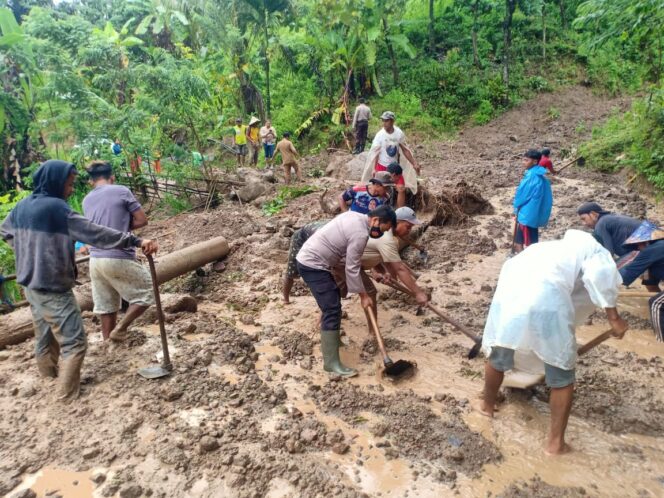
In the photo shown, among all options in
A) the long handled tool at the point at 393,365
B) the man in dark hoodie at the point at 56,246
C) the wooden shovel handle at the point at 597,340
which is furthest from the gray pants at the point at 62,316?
the wooden shovel handle at the point at 597,340

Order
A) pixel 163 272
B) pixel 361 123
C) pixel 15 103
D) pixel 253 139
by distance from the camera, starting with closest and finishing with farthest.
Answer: pixel 163 272 → pixel 15 103 → pixel 361 123 → pixel 253 139

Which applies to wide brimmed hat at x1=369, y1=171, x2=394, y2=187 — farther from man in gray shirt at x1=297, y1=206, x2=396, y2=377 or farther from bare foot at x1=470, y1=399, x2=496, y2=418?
bare foot at x1=470, y1=399, x2=496, y2=418

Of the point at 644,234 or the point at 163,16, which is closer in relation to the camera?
the point at 644,234

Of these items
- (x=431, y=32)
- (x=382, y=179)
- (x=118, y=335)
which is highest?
(x=431, y=32)

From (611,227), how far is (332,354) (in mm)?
3023

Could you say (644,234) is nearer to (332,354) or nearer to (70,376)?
(332,354)

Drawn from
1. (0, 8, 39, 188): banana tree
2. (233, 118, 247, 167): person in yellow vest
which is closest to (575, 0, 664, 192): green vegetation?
(233, 118, 247, 167): person in yellow vest

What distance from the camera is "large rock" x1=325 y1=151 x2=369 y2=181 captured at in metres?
10.5

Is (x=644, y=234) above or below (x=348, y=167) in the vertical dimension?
below

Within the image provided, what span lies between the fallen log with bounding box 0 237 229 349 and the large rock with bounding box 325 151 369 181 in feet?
14.6

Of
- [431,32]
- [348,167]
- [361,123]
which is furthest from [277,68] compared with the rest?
[348,167]

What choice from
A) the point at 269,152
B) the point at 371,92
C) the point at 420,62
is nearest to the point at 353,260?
the point at 269,152

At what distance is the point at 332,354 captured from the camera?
4000mm

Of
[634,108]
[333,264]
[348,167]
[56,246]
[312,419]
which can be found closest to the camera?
[56,246]
